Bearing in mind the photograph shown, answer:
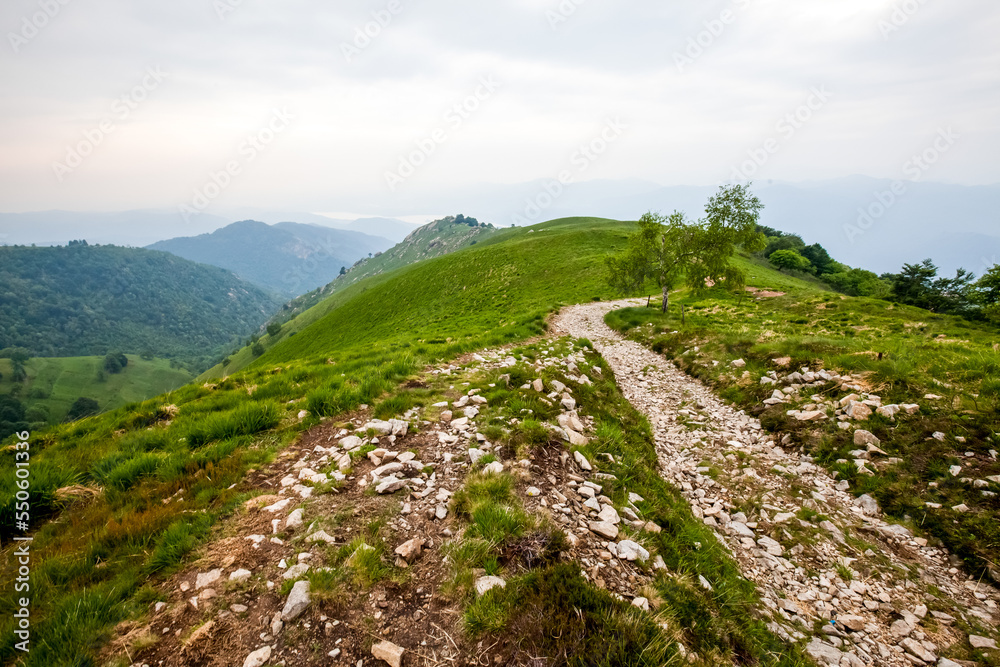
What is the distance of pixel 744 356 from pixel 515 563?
14.3 metres

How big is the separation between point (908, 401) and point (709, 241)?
1948cm

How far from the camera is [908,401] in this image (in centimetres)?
916

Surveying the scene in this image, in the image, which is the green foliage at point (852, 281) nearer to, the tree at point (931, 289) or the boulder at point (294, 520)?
the tree at point (931, 289)

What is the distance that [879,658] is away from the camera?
4.72m

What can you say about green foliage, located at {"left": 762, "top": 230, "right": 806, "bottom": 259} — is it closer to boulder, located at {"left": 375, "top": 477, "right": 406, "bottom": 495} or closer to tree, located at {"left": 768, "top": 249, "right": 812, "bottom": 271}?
tree, located at {"left": 768, "top": 249, "right": 812, "bottom": 271}

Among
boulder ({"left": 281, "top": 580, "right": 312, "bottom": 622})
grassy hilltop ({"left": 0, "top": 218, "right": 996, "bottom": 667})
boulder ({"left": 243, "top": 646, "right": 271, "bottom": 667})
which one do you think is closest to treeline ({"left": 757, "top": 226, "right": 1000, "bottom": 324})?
grassy hilltop ({"left": 0, "top": 218, "right": 996, "bottom": 667})

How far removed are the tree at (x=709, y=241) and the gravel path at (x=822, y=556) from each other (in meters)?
18.8

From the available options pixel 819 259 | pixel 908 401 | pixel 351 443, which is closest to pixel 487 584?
pixel 351 443

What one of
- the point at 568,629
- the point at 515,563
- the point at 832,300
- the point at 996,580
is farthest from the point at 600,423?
the point at 832,300

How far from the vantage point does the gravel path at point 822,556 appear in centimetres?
496

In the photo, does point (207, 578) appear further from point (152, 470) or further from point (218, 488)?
point (152, 470)

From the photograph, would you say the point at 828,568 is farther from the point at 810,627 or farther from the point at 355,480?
the point at 355,480

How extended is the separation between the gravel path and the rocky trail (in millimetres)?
29

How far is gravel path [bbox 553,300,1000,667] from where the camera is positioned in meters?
4.96
